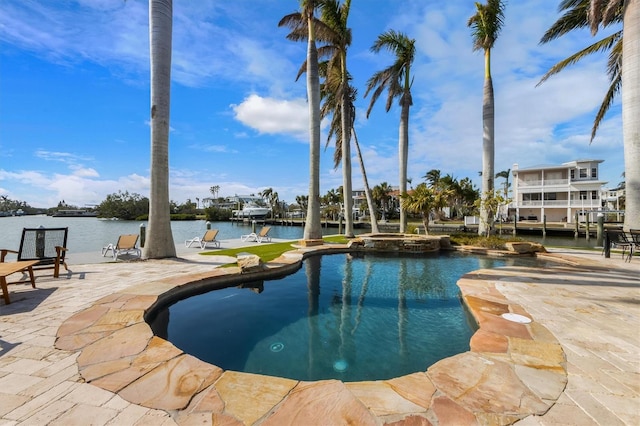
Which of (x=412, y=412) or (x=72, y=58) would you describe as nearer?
(x=412, y=412)

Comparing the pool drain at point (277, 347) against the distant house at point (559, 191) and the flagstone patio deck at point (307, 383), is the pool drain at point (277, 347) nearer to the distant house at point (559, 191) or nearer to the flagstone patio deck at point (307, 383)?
the flagstone patio deck at point (307, 383)

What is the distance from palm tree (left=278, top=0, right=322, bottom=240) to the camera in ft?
46.6

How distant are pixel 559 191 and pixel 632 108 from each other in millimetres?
36441

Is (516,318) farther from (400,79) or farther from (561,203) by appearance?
(561,203)

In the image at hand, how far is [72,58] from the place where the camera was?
9867 millimetres

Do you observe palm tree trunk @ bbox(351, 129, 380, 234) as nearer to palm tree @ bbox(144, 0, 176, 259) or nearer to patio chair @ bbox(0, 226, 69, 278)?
palm tree @ bbox(144, 0, 176, 259)

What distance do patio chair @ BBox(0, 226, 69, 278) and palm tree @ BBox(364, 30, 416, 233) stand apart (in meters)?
16.1

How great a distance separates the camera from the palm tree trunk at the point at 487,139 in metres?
15.1

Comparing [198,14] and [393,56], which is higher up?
[393,56]

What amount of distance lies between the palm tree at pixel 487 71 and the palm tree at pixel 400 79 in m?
3.70

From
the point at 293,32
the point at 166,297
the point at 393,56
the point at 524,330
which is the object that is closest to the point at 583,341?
the point at 524,330

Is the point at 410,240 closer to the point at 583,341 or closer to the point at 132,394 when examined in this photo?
the point at 583,341

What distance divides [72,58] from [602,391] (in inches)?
611

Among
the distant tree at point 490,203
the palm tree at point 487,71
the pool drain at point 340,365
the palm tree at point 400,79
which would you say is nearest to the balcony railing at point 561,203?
the palm tree at point 487,71
